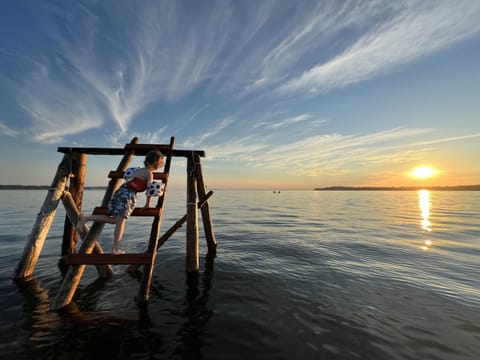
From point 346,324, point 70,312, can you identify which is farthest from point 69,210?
point 346,324

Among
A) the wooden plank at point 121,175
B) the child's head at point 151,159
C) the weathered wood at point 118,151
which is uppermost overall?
the weathered wood at point 118,151

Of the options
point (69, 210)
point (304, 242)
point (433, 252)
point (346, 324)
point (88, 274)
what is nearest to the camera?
point (346, 324)

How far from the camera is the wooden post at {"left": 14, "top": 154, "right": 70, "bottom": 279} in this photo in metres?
5.55

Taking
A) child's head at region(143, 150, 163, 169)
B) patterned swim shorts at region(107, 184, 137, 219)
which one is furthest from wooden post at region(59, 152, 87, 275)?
child's head at region(143, 150, 163, 169)

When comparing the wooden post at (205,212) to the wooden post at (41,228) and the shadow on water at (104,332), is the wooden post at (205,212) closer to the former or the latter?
the shadow on water at (104,332)

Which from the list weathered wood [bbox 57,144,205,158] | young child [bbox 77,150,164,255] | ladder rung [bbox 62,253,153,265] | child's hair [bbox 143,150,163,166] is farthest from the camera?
weathered wood [bbox 57,144,205,158]

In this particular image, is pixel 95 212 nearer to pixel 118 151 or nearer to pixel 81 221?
pixel 81 221

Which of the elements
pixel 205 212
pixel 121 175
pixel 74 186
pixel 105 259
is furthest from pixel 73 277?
pixel 205 212

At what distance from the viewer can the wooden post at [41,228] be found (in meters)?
5.55

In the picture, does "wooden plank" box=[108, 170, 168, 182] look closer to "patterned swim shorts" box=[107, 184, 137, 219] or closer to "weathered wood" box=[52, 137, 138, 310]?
"patterned swim shorts" box=[107, 184, 137, 219]

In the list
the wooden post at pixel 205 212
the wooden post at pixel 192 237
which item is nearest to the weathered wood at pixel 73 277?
the wooden post at pixel 192 237

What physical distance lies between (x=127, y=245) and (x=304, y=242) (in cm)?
865

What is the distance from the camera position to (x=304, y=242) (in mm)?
10781

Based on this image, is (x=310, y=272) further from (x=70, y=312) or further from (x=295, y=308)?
(x=70, y=312)
